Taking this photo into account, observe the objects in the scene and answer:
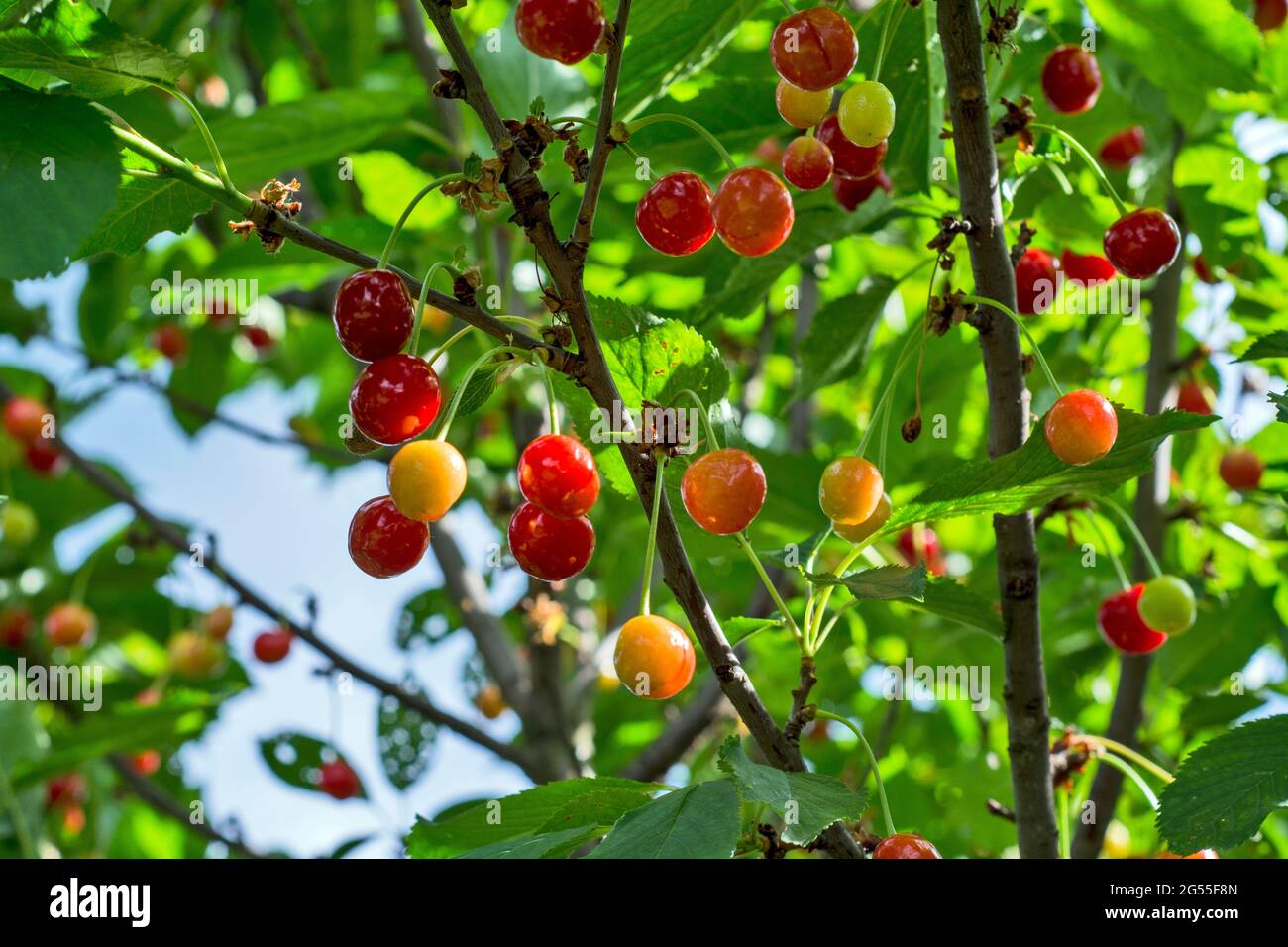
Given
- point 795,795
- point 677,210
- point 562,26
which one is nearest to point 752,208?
point 677,210

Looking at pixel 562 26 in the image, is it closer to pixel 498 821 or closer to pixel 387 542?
pixel 387 542

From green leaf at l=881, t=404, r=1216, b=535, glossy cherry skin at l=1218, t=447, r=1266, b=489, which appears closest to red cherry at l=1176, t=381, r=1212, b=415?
glossy cherry skin at l=1218, t=447, r=1266, b=489

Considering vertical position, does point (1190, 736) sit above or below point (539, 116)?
below

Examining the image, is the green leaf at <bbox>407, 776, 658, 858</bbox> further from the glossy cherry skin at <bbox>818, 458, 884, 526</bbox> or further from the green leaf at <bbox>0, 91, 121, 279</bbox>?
the green leaf at <bbox>0, 91, 121, 279</bbox>

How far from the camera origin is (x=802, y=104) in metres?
1.59

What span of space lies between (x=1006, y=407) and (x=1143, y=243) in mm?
304

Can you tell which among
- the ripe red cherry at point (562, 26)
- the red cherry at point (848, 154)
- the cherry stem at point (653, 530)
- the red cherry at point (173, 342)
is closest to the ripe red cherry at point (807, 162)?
the red cherry at point (848, 154)

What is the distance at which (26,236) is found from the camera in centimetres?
116

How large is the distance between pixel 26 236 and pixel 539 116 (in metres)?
0.52

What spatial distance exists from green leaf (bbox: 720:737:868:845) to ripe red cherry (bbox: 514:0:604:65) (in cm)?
76

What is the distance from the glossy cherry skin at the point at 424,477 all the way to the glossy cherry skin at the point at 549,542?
13cm

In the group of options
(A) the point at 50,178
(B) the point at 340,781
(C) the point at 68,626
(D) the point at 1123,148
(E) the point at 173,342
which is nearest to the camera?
(A) the point at 50,178
